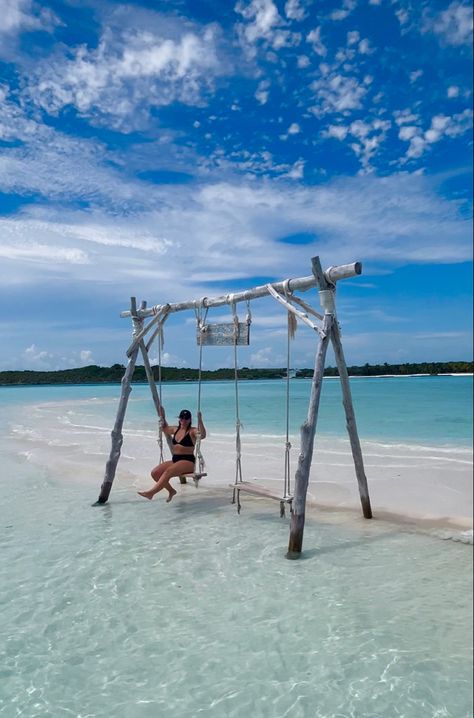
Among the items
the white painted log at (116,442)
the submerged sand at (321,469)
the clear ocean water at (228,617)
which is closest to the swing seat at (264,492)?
the clear ocean water at (228,617)

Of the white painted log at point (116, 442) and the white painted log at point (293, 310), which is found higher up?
the white painted log at point (293, 310)

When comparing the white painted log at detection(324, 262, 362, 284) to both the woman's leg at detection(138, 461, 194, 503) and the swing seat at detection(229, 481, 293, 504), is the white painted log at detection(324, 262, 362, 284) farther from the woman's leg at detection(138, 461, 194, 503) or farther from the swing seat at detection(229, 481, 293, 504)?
the woman's leg at detection(138, 461, 194, 503)

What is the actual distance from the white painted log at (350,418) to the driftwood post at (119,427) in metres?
3.55

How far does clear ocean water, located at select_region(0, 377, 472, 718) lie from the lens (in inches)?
139

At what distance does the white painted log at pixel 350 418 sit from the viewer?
21.6 ft

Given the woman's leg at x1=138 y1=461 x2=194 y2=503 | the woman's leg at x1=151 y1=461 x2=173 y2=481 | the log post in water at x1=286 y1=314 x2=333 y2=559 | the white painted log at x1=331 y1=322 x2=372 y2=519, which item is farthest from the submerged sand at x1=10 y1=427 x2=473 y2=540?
the log post in water at x1=286 y1=314 x2=333 y2=559

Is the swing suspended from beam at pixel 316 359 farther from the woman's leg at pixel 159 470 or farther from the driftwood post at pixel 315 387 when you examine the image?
the woman's leg at pixel 159 470

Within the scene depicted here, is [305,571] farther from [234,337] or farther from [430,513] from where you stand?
[234,337]

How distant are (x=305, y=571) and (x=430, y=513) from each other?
2693 millimetres

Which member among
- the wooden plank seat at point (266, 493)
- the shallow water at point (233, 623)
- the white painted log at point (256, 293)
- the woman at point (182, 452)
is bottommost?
the shallow water at point (233, 623)

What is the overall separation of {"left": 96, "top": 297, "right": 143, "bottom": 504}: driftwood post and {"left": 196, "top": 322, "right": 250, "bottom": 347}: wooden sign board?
56.9 inches

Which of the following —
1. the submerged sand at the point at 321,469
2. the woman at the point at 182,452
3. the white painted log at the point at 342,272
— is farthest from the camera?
the woman at the point at 182,452

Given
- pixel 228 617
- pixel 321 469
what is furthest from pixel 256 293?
pixel 321 469

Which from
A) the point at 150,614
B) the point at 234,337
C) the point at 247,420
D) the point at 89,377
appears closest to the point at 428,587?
the point at 150,614
